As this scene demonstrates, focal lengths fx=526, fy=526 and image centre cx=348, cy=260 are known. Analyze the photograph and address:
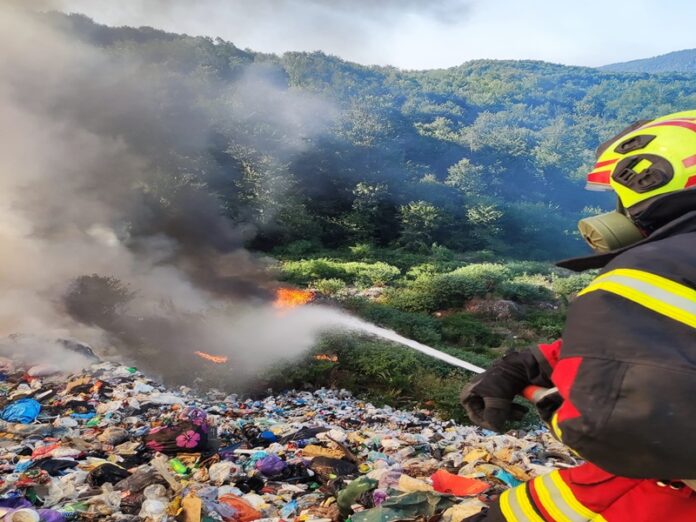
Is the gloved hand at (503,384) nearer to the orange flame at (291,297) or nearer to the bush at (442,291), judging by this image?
the orange flame at (291,297)

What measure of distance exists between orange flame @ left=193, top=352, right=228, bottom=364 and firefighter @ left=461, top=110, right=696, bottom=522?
759cm

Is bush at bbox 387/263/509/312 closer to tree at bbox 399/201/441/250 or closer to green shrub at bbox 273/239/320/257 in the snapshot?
green shrub at bbox 273/239/320/257

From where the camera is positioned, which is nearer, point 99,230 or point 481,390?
point 481,390

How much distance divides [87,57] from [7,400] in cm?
1448

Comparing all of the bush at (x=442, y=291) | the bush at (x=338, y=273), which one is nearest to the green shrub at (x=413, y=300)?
the bush at (x=442, y=291)

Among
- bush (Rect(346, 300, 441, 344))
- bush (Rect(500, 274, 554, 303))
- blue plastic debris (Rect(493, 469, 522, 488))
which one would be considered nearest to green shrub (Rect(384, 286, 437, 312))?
bush (Rect(346, 300, 441, 344))

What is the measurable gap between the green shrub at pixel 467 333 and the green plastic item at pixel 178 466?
8.62m

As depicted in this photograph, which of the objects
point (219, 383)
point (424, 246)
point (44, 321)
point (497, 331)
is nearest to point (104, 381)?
point (219, 383)

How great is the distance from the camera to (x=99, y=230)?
13.8 m

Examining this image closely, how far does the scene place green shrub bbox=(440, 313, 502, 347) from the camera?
12.0m

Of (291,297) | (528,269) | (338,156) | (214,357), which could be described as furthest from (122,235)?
(338,156)

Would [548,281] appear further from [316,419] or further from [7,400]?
[7,400]

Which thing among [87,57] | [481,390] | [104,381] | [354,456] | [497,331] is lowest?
[497,331]

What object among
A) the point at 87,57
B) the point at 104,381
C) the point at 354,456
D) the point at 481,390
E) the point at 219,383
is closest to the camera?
the point at 481,390
